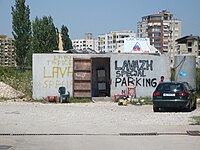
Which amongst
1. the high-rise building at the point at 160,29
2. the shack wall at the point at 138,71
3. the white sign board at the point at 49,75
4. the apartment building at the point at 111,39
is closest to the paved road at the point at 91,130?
the white sign board at the point at 49,75

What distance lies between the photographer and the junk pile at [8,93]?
26.2 metres

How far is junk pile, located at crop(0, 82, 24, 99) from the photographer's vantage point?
26200 mm

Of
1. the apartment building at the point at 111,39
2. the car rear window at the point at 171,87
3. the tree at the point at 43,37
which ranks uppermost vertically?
the apartment building at the point at 111,39

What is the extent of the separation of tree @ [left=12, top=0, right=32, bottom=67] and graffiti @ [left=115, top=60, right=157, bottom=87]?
33.2 metres

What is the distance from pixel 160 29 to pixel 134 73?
114229 mm

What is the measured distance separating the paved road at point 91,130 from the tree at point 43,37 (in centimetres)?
4018

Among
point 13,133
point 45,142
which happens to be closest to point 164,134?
point 45,142

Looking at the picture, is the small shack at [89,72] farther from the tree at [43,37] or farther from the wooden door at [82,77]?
the tree at [43,37]

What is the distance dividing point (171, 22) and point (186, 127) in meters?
137

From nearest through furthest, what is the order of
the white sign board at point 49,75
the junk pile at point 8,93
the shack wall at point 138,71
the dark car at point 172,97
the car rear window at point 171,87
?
the dark car at point 172,97 < the car rear window at point 171,87 < the white sign board at point 49,75 < the shack wall at point 138,71 < the junk pile at point 8,93

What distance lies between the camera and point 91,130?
12.8m

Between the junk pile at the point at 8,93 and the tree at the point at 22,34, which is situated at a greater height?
the tree at the point at 22,34

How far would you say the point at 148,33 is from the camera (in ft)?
450

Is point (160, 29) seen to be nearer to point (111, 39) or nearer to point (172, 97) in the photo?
point (111, 39)
